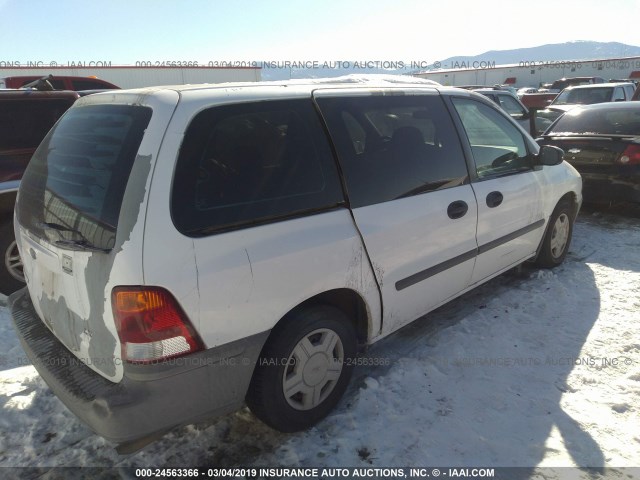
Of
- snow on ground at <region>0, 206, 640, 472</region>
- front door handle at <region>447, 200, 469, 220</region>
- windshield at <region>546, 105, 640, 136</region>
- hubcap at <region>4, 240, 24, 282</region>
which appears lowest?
snow on ground at <region>0, 206, 640, 472</region>

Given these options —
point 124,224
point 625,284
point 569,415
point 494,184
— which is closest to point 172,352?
point 124,224

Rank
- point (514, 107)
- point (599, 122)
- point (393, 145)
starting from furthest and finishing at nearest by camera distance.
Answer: point (514, 107), point (599, 122), point (393, 145)

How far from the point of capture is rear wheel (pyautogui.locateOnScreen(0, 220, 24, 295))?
3.78m

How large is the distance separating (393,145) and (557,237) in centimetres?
253

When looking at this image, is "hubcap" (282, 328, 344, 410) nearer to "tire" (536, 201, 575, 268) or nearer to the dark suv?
"tire" (536, 201, 575, 268)

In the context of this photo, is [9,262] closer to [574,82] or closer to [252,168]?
[252,168]

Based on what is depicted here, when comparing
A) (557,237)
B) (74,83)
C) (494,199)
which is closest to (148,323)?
(494,199)

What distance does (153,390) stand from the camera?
5.76ft

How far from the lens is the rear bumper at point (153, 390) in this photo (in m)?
1.75

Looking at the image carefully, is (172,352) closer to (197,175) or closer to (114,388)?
(114,388)

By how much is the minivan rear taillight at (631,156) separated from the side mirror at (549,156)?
2.54 meters

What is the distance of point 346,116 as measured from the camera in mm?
2443

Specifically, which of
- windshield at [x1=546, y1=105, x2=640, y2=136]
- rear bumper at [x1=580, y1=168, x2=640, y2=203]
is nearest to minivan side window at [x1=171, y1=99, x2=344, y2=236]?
rear bumper at [x1=580, y1=168, x2=640, y2=203]

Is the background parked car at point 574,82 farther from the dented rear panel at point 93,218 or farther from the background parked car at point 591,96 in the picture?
the dented rear panel at point 93,218
